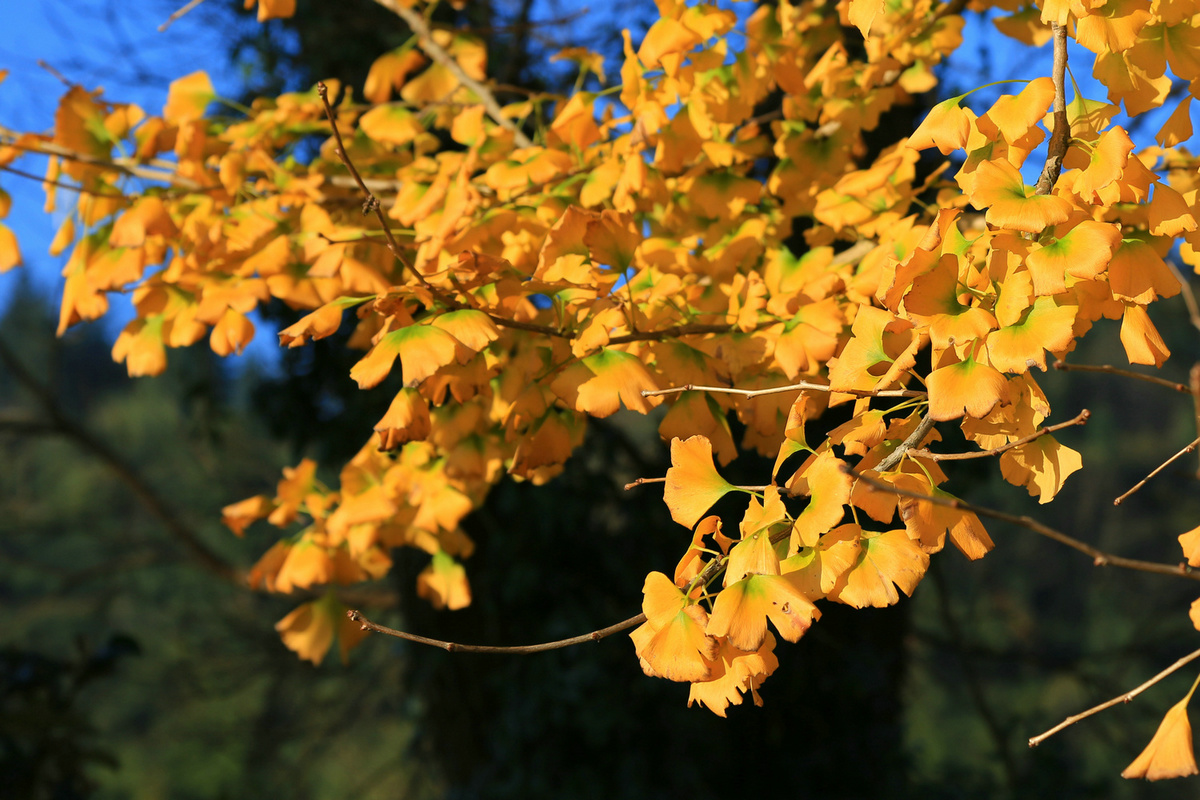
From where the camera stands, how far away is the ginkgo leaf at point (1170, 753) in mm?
735

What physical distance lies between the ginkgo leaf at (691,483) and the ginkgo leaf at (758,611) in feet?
0.49

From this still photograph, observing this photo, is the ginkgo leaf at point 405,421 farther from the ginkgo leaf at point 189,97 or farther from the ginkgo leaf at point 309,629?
the ginkgo leaf at point 189,97

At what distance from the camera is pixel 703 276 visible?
1378mm

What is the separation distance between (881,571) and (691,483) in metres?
0.20

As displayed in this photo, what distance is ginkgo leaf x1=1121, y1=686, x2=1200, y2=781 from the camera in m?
0.73

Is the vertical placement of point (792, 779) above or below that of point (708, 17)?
below

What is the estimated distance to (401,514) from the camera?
1567mm

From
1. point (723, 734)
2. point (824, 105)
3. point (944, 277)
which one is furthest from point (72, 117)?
point (723, 734)

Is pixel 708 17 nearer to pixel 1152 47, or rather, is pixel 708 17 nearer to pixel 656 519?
pixel 1152 47

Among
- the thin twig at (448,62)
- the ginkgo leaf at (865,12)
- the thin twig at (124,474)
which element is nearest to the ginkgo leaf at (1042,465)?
the ginkgo leaf at (865,12)

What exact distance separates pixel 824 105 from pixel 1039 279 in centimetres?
79

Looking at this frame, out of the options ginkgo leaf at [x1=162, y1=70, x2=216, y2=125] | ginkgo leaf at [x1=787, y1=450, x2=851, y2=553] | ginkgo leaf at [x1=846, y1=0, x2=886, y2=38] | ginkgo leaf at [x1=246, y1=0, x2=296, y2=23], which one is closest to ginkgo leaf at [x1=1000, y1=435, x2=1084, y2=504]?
ginkgo leaf at [x1=787, y1=450, x2=851, y2=553]

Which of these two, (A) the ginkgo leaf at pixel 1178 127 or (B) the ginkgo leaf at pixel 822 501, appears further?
(A) the ginkgo leaf at pixel 1178 127

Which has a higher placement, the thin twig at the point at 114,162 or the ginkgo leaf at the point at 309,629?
the thin twig at the point at 114,162
